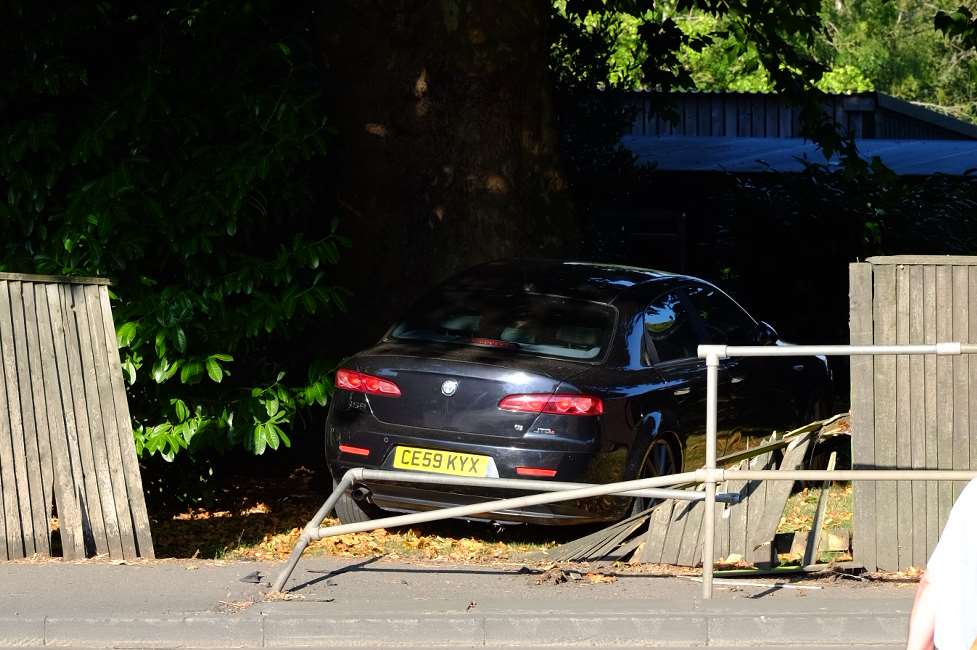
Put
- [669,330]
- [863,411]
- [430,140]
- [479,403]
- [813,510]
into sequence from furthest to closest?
[430,140] → [813,510] → [669,330] → [479,403] → [863,411]

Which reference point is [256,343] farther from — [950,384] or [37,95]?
[950,384]

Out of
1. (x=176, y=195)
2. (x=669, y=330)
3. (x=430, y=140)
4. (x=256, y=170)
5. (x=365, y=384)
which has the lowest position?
(x=365, y=384)

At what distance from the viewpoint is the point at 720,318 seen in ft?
31.8

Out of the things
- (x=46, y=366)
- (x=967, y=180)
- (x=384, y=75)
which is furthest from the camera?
(x=967, y=180)

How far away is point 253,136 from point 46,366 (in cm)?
235

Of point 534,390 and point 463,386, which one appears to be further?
point 463,386

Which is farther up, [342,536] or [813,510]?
[342,536]

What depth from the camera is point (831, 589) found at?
7.05 meters

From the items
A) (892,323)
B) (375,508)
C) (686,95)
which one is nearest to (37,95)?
(375,508)

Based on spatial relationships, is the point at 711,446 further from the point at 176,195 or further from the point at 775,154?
the point at 775,154

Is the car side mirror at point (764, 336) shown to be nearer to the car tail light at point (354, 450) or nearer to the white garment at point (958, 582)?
the car tail light at point (354, 450)

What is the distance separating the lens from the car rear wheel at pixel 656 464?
8203 mm

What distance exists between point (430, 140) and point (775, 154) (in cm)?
1345

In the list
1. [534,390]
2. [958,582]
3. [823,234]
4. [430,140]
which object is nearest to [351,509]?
[534,390]
